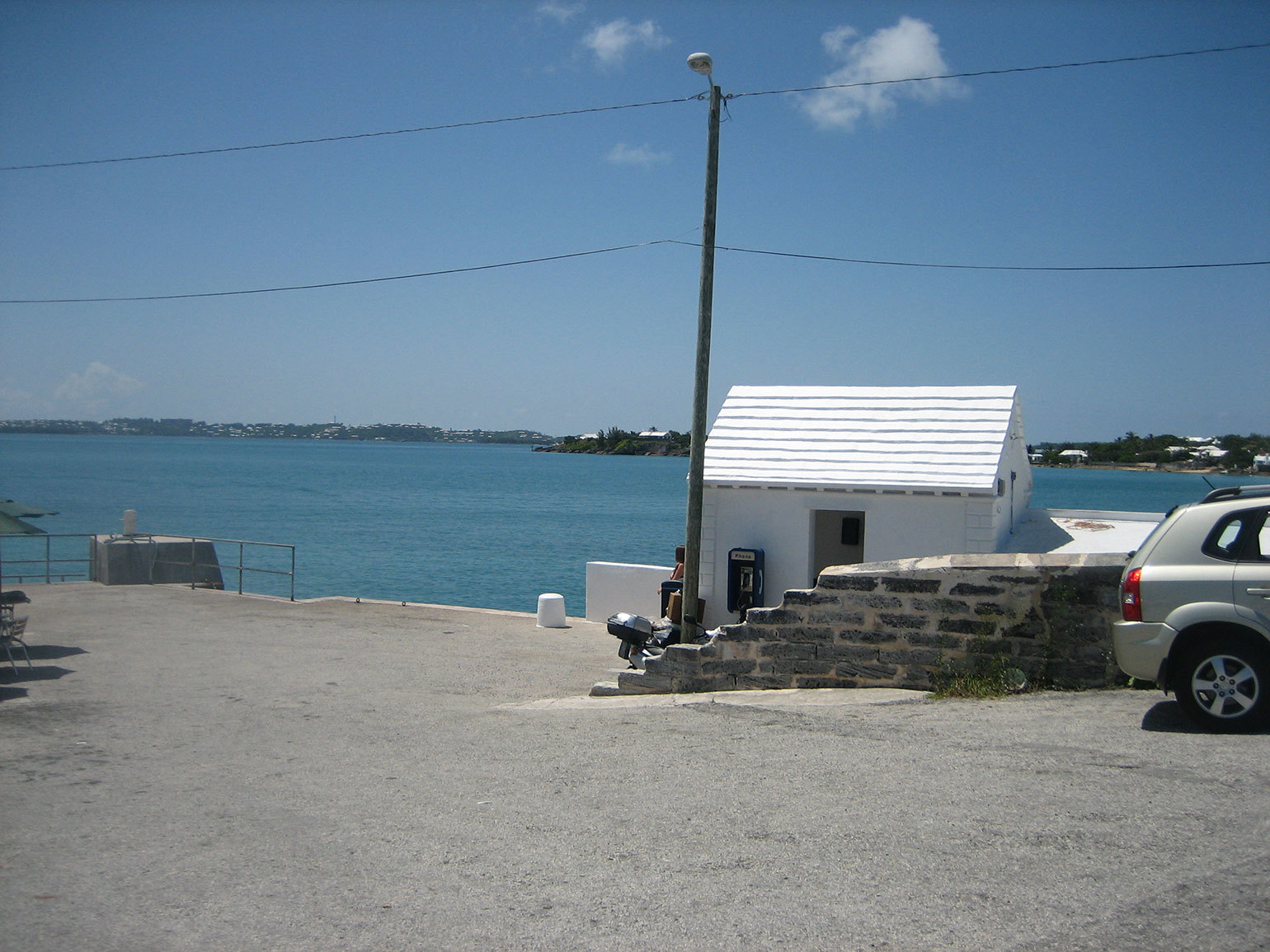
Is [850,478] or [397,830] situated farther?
[850,478]

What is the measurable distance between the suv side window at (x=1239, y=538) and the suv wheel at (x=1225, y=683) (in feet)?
1.82

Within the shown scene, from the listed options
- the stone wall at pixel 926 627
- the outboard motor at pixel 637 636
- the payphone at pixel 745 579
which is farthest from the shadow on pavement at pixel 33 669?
the payphone at pixel 745 579

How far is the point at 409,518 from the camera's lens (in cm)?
8338

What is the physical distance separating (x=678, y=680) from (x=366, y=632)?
339 inches

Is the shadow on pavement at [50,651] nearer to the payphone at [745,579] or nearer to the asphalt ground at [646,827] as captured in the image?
the asphalt ground at [646,827]

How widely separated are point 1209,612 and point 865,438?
1093cm

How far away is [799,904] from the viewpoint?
450 centimetres

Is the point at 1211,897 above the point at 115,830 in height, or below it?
above

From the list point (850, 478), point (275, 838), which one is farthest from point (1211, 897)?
point (850, 478)

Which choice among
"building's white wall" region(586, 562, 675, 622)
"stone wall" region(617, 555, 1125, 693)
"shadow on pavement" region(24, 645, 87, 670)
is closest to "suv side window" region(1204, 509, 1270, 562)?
"stone wall" region(617, 555, 1125, 693)

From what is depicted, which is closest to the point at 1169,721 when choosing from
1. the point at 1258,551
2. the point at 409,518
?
the point at 1258,551

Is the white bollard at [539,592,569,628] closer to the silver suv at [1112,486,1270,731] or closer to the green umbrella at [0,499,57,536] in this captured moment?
the green umbrella at [0,499,57,536]

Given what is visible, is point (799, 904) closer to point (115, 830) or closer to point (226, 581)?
point (115, 830)

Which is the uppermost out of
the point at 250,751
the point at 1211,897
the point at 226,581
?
the point at 1211,897
